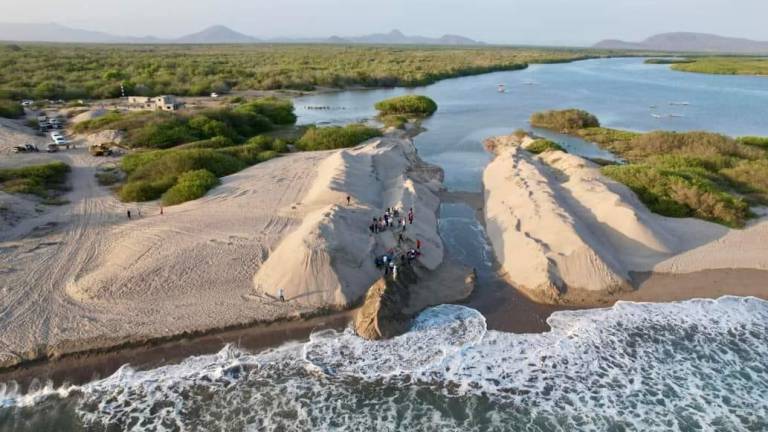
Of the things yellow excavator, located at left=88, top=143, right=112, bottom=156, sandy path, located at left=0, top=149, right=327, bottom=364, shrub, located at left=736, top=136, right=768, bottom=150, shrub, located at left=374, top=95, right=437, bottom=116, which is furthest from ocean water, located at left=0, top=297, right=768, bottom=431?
shrub, located at left=374, top=95, right=437, bottom=116

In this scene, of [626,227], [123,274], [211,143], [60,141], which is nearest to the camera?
[123,274]

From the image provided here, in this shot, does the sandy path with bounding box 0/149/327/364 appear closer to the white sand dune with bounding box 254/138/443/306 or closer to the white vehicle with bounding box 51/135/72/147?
the white sand dune with bounding box 254/138/443/306

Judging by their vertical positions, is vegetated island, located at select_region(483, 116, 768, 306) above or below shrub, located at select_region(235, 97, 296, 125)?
below

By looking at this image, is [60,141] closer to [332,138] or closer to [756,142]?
[332,138]

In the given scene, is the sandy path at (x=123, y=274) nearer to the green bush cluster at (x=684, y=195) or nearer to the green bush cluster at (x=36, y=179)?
the green bush cluster at (x=36, y=179)

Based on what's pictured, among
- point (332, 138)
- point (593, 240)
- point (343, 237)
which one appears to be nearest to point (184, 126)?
point (332, 138)

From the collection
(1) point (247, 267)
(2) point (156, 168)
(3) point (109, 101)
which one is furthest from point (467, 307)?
(3) point (109, 101)

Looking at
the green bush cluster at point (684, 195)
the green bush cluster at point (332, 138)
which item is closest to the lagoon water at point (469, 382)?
the green bush cluster at point (684, 195)
